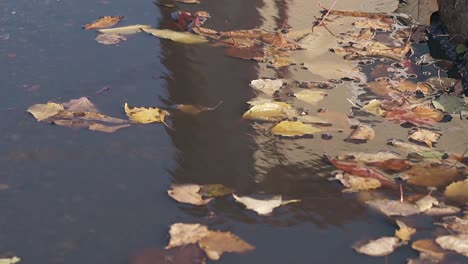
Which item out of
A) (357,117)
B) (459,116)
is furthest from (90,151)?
(459,116)

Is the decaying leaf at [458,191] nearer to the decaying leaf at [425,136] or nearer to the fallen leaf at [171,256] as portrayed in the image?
the decaying leaf at [425,136]

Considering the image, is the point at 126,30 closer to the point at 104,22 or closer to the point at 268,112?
the point at 104,22

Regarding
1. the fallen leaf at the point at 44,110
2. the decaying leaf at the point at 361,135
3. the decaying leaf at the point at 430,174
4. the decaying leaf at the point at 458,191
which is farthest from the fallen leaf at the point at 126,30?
the decaying leaf at the point at 458,191

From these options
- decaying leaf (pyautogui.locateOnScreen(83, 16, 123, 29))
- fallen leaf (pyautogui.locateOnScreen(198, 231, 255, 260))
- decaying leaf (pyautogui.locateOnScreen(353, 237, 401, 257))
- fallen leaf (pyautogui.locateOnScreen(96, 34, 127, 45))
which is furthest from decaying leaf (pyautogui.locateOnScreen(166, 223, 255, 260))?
decaying leaf (pyautogui.locateOnScreen(83, 16, 123, 29))

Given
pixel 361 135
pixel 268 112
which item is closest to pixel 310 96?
pixel 268 112

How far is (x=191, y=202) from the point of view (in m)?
2.36

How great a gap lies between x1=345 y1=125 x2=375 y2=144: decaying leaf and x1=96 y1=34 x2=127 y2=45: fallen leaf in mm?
Answer: 1183

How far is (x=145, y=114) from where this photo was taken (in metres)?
2.87

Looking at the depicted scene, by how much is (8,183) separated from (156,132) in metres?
0.54

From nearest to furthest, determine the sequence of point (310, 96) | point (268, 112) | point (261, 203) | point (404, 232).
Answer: point (404, 232) → point (261, 203) → point (268, 112) → point (310, 96)

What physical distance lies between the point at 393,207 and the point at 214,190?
52 cm

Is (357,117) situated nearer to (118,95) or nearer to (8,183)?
(118,95)

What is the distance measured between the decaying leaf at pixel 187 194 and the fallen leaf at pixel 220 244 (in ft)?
0.55

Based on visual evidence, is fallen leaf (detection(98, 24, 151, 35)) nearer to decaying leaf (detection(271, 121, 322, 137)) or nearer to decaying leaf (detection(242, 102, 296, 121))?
decaying leaf (detection(242, 102, 296, 121))
